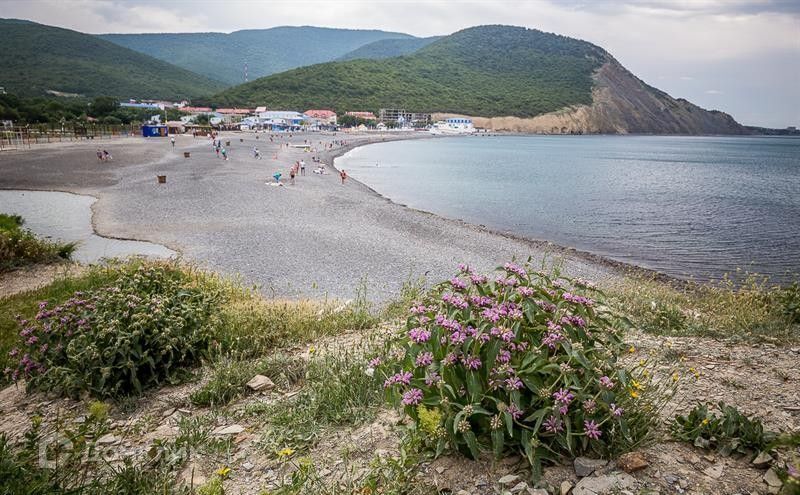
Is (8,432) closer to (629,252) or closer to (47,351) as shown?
(47,351)

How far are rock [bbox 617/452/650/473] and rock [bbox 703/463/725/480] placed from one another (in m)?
0.31

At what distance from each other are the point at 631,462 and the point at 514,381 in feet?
2.98

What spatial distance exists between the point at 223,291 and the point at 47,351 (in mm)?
2914

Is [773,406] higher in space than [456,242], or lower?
higher

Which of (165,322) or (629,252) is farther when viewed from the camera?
(629,252)

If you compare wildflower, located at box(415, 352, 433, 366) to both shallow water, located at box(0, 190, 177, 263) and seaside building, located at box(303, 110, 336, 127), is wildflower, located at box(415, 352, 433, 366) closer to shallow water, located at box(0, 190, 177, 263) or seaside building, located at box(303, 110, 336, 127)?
shallow water, located at box(0, 190, 177, 263)

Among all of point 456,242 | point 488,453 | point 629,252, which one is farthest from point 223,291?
point 629,252

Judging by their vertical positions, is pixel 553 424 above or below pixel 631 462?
above

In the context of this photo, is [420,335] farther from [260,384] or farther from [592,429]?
[260,384]

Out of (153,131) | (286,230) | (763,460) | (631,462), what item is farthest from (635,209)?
(153,131)

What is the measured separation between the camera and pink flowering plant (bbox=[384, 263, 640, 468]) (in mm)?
2686

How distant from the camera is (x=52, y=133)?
188 ft

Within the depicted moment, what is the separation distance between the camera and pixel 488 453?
2.99 m

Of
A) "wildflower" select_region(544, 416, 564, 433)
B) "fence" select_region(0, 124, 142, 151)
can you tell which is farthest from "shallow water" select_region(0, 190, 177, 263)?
"fence" select_region(0, 124, 142, 151)
